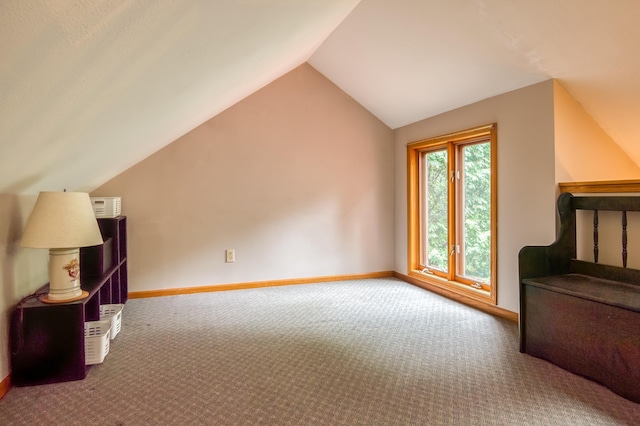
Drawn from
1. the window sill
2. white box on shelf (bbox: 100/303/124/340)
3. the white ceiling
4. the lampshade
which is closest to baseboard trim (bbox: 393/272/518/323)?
the window sill

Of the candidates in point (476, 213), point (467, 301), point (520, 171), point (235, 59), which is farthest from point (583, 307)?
point (235, 59)

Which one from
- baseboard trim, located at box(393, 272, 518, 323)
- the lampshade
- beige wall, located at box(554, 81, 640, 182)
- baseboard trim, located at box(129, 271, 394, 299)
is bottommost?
baseboard trim, located at box(393, 272, 518, 323)

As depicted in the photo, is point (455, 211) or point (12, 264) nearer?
point (12, 264)

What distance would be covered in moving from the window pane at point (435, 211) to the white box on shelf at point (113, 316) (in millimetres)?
2890

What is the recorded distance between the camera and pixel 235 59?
207cm

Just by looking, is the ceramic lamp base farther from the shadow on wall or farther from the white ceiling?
the white ceiling

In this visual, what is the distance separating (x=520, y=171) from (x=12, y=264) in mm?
3241

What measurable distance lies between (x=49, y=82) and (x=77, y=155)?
1.01m

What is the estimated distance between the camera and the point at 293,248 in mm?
4094

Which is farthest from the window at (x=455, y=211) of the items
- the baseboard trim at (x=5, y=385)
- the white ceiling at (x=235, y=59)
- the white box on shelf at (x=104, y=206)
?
the baseboard trim at (x=5, y=385)

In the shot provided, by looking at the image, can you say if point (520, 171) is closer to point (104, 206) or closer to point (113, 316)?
point (113, 316)

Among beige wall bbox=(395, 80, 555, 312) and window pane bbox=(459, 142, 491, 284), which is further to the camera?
window pane bbox=(459, 142, 491, 284)

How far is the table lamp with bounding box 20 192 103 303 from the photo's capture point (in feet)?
6.22

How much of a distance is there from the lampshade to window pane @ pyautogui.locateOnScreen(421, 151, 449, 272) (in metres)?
3.04
